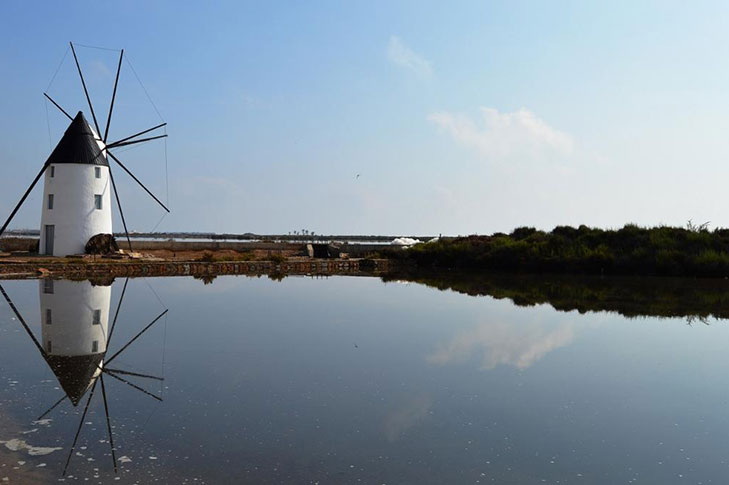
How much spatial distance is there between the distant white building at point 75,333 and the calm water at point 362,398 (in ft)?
0.16

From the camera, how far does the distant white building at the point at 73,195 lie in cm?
2177

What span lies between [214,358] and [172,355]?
0.60 metres

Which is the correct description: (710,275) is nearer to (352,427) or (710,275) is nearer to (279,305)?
(279,305)

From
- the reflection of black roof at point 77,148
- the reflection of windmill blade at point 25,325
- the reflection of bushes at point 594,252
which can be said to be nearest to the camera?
the reflection of windmill blade at point 25,325


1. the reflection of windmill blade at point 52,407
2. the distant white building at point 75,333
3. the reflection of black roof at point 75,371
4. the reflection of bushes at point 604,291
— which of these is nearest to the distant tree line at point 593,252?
the reflection of bushes at point 604,291

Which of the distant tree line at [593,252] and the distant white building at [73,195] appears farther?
the distant tree line at [593,252]

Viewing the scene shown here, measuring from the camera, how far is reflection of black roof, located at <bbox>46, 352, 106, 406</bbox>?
610 centimetres

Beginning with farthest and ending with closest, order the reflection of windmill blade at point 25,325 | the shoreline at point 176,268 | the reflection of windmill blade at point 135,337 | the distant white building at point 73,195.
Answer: the distant white building at point 73,195, the shoreline at point 176,268, the reflection of windmill blade at point 25,325, the reflection of windmill blade at point 135,337

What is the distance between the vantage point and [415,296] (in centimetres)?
1587

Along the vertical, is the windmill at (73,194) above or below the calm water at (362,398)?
above

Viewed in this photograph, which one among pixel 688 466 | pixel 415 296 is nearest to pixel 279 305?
pixel 415 296

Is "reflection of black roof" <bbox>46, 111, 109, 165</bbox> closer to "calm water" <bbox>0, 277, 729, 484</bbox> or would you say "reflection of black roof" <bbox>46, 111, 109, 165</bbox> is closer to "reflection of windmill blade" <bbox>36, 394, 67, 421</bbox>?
"calm water" <bbox>0, 277, 729, 484</bbox>

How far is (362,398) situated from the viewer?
6047mm

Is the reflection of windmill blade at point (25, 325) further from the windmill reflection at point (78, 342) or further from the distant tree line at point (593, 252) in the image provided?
the distant tree line at point (593, 252)
